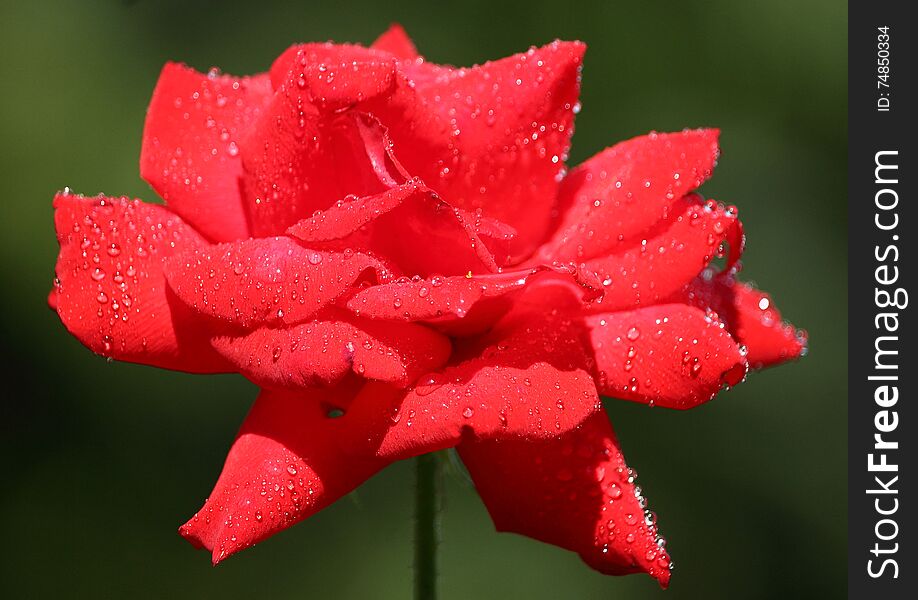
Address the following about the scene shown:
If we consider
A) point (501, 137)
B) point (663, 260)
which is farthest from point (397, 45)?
point (663, 260)

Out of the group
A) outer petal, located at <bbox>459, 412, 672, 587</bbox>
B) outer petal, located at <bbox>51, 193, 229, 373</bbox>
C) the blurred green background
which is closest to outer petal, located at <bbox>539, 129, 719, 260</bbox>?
outer petal, located at <bbox>459, 412, 672, 587</bbox>

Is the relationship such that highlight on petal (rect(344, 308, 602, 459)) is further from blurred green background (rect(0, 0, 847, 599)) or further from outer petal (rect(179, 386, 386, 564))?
blurred green background (rect(0, 0, 847, 599))

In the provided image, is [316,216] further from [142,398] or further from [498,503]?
[142,398]

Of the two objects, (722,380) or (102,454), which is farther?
(102,454)

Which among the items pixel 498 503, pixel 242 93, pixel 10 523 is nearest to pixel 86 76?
pixel 10 523

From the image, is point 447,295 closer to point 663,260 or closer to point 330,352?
point 330,352

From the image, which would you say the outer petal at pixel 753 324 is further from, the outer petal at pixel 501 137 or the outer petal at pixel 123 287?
the outer petal at pixel 123 287

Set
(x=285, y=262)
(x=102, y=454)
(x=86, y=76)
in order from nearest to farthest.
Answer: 1. (x=285, y=262)
2. (x=102, y=454)
3. (x=86, y=76)
